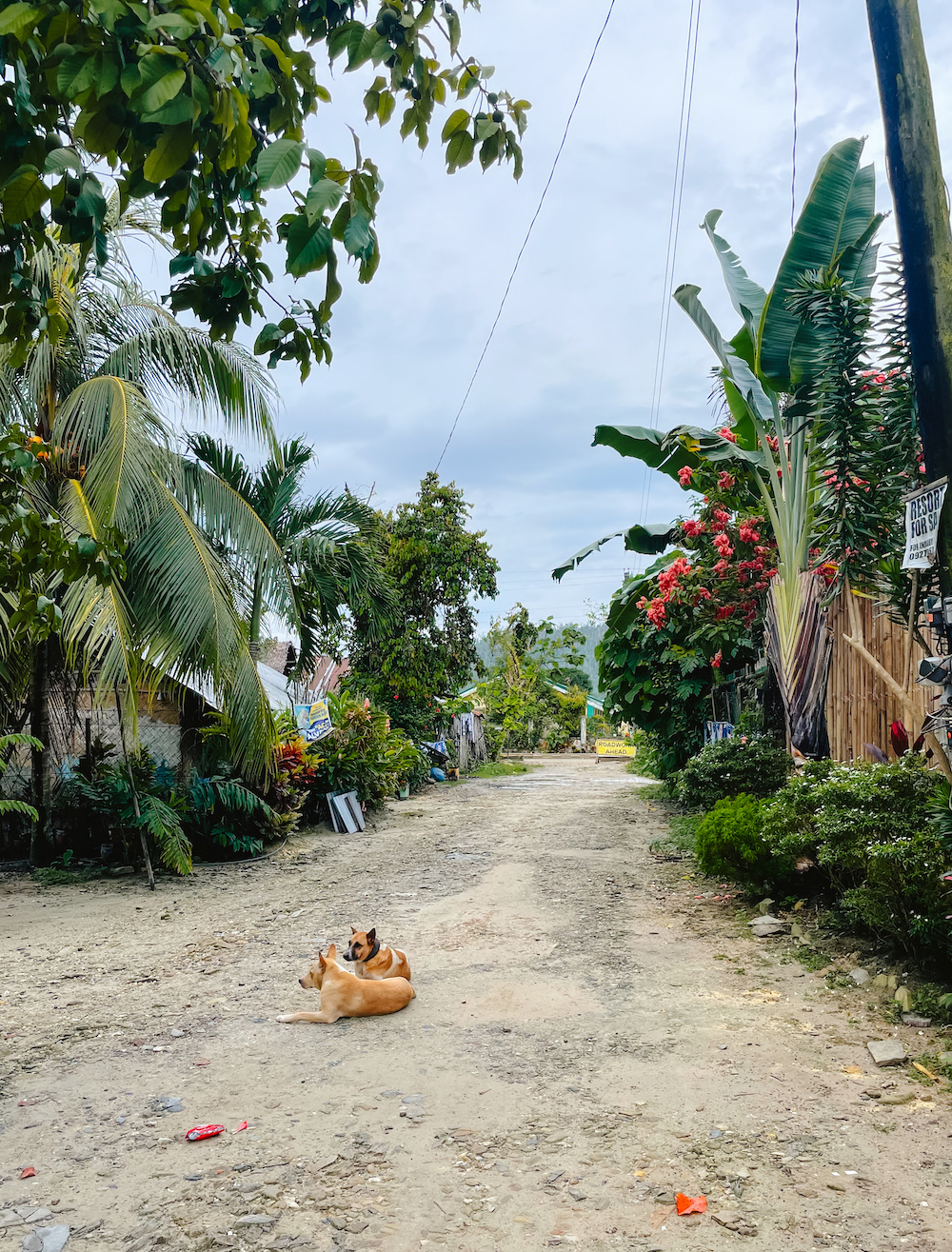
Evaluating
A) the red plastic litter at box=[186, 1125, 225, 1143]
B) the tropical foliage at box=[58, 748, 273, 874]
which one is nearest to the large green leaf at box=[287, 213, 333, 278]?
the red plastic litter at box=[186, 1125, 225, 1143]

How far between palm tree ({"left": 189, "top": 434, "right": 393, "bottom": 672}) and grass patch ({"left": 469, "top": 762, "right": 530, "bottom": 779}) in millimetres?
9500

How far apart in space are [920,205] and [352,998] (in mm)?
4635

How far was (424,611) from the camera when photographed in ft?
63.0

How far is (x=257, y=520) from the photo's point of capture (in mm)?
9859

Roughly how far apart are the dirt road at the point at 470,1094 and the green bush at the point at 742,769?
1.49 metres

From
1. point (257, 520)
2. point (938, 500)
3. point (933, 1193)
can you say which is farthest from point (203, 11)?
point (257, 520)

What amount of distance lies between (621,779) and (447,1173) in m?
18.6

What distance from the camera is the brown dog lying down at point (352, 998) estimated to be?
475cm

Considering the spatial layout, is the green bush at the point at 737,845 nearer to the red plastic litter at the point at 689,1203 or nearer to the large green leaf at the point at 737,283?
the red plastic litter at the point at 689,1203

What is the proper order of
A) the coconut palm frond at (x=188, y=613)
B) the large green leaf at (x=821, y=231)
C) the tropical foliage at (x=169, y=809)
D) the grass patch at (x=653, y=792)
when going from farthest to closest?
1. the grass patch at (x=653, y=792)
2. the tropical foliage at (x=169, y=809)
3. the coconut palm frond at (x=188, y=613)
4. the large green leaf at (x=821, y=231)

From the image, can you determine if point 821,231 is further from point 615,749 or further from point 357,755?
point 615,749

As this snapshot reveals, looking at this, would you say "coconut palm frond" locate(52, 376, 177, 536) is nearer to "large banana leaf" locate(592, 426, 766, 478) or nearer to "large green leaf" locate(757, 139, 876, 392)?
"large banana leaf" locate(592, 426, 766, 478)

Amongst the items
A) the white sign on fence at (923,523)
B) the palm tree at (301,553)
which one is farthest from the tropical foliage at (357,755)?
the white sign on fence at (923,523)

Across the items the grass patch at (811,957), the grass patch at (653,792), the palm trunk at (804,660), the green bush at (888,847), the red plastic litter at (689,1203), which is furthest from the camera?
the grass patch at (653,792)
